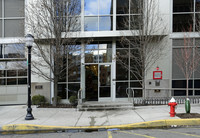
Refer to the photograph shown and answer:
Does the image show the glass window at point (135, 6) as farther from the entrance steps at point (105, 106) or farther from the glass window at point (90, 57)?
the entrance steps at point (105, 106)

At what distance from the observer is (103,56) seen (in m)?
10.6

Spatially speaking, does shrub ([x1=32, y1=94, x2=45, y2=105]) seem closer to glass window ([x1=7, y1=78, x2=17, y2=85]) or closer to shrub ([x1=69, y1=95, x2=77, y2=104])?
shrub ([x1=69, y1=95, x2=77, y2=104])

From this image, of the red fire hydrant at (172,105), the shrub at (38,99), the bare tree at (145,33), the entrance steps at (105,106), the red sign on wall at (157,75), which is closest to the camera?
the red fire hydrant at (172,105)

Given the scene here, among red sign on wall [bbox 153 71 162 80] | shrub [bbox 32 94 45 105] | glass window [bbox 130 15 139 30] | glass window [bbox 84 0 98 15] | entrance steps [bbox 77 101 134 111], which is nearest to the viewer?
entrance steps [bbox 77 101 134 111]

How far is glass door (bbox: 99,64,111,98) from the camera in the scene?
10.4 metres

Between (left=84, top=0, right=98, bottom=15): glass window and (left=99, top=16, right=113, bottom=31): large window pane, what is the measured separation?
2.16 ft

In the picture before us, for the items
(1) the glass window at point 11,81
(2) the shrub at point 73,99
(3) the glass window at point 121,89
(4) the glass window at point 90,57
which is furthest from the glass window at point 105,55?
(1) the glass window at point 11,81

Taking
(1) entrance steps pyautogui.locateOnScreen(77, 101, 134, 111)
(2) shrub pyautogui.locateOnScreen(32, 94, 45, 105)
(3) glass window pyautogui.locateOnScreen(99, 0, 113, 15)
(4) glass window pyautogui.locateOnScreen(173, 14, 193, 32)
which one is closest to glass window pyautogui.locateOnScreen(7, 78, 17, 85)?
(2) shrub pyautogui.locateOnScreen(32, 94, 45, 105)

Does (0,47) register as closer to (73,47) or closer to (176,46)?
(73,47)

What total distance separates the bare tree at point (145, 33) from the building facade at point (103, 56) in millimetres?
159

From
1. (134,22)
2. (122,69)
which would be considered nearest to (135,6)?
(134,22)

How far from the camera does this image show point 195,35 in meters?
9.79

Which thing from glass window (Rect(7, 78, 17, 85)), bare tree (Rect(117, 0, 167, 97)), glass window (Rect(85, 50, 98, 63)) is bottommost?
glass window (Rect(7, 78, 17, 85))

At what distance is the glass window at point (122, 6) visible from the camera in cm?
1004
